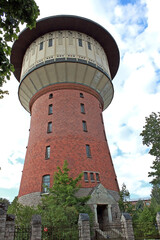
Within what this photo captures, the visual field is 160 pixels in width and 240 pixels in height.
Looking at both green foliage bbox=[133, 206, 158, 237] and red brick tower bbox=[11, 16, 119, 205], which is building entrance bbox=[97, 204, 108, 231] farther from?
green foliage bbox=[133, 206, 158, 237]

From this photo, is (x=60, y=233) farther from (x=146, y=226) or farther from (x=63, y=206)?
(x=146, y=226)

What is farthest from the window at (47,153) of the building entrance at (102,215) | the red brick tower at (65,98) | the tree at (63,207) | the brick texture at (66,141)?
the building entrance at (102,215)

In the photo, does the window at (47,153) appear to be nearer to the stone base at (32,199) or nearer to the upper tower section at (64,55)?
the stone base at (32,199)

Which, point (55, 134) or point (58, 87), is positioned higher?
point (58, 87)

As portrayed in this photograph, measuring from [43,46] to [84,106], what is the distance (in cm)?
818

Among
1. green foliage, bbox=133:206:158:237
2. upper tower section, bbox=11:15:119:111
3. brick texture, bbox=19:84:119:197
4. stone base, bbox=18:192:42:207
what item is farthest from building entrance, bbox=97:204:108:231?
upper tower section, bbox=11:15:119:111

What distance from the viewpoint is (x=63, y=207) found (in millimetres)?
11914

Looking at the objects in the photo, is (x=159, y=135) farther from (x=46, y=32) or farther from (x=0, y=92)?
(x=0, y=92)

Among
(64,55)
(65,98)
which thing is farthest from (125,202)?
(64,55)

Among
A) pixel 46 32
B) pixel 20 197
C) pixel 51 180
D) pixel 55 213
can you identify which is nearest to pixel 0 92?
pixel 55 213

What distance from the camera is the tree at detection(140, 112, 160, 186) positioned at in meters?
21.4

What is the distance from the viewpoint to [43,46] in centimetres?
2188

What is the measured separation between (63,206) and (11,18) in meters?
10.6

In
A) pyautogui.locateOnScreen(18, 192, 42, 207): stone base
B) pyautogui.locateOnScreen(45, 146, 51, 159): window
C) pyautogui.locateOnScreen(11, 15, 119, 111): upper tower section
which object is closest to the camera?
pyautogui.locateOnScreen(18, 192, 42, 207): stone base
